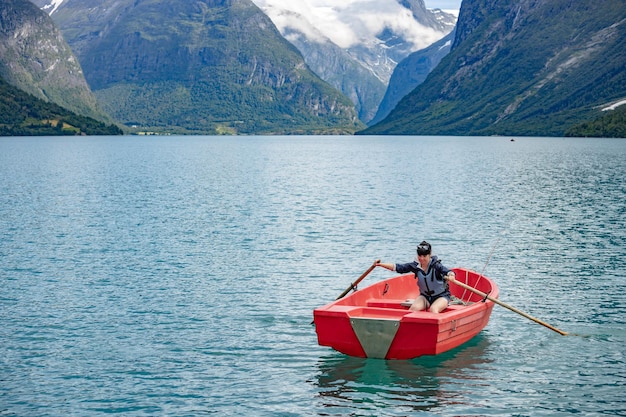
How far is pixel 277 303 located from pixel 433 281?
9.41 meters

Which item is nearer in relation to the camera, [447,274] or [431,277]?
[447,274]

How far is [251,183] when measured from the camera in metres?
102

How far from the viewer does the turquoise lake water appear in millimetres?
22594

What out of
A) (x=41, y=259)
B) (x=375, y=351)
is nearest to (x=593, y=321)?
(x=375, y=351)

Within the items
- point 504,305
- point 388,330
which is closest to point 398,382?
point 388,330

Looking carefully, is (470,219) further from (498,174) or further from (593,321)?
(498,174)

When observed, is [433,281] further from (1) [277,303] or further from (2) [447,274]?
(1) [277,303]

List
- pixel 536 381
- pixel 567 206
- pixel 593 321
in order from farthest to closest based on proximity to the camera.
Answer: pixel 567 206, pixel 593 321, pixel 536 381

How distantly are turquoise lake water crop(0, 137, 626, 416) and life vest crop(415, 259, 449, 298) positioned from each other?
7.24 ft

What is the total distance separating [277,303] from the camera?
1334 inches

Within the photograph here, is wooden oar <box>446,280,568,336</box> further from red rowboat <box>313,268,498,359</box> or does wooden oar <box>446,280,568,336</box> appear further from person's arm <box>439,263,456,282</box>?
red rowboat <box>313,268,498,359</box>

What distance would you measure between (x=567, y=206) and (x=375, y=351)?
5044 centimetres

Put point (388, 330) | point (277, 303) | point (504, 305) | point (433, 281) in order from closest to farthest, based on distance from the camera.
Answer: point (388, 330) → point (504, 305) → point (433, 281) → point (277, 303)

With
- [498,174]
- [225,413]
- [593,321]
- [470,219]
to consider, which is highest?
[498,174]
